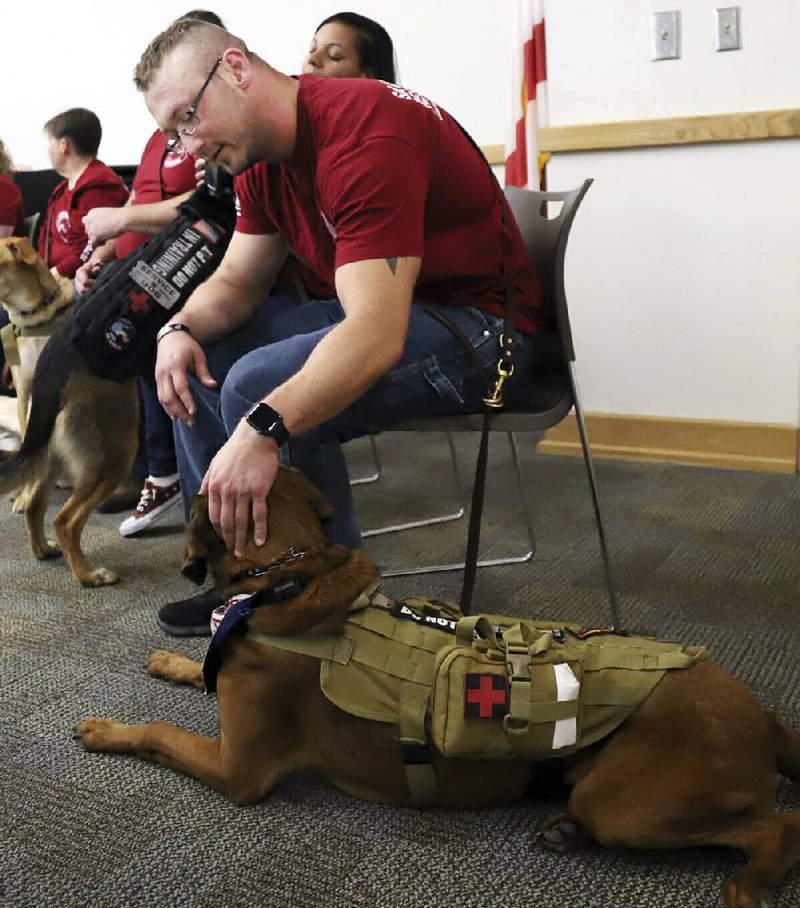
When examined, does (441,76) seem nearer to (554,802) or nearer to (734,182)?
(734,182)

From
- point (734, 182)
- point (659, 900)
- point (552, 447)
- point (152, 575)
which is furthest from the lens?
point (552, 447)

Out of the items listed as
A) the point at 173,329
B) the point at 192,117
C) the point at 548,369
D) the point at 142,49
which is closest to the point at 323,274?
the point at 173,329

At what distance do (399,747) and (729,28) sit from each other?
8.68 ft

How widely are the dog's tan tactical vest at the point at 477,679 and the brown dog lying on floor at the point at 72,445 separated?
49.4 inches

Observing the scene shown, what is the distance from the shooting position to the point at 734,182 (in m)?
3.07

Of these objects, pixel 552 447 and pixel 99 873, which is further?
pixel 552 447

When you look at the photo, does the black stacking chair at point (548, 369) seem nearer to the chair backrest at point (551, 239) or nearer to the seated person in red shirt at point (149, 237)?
the chair backrest at point (551, 239)

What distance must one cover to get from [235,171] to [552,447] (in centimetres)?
212

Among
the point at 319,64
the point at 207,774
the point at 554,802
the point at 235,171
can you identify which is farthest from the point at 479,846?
the point at 319,64

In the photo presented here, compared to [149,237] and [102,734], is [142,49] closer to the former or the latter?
[149,237]

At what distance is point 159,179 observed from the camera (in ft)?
9.18

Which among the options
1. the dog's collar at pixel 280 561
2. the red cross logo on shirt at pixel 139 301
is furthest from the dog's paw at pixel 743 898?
the red cross logo on shirt at pixel 139 301

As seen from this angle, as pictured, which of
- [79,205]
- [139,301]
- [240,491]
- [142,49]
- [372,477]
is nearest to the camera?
[240,491]

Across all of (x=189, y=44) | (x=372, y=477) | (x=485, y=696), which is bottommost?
(x=372, y=477)
